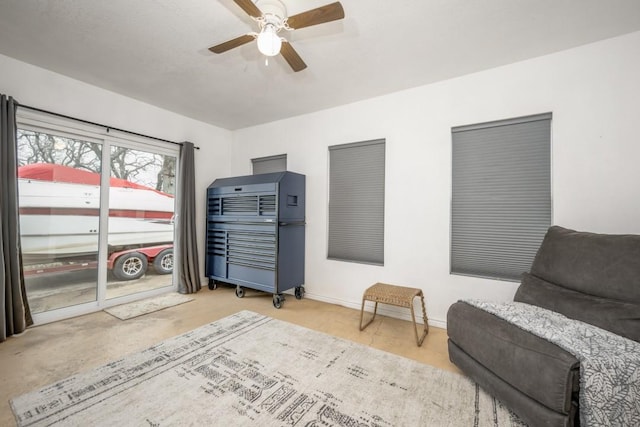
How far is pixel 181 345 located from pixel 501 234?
3147 millimetres

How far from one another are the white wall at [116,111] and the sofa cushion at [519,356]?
379cm

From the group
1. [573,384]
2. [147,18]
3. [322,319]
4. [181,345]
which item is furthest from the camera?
[322,319]

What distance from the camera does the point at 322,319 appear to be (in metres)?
2.91

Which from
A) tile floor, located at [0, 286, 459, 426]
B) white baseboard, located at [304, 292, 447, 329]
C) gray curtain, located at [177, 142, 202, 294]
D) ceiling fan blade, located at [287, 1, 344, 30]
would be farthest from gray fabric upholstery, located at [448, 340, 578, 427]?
gray curtain, located at [177, 142, 202, 294]

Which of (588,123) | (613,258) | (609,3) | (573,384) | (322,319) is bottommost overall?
(322,319)

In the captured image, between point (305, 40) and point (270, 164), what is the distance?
223 centimetres

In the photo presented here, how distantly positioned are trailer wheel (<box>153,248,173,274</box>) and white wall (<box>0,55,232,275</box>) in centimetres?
44

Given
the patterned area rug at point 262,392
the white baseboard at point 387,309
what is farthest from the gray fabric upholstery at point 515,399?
the white baseboard at point 387,309

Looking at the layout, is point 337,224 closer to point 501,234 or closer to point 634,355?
point 501,234

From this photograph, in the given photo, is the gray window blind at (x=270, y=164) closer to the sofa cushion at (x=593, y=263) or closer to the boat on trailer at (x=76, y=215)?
the boat on trailer at (x=76, y=215)

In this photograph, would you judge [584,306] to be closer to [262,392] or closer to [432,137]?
[432,137]

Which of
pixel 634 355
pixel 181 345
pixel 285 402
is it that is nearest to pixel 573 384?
pixel 634 355

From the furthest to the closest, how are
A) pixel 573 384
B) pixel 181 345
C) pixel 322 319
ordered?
pixel 322 319, pixel 181 345, pixel 573 384

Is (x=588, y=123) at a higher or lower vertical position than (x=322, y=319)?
higher
